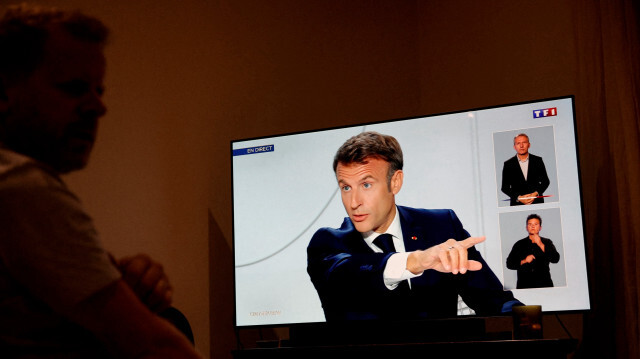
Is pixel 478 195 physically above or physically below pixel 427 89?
below

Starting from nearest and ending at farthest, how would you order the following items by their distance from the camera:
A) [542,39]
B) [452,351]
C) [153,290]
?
1. [153,290]
2. [452,351]
3. [542,39]

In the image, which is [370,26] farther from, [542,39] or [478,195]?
[478,195]

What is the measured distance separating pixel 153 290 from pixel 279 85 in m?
2.79

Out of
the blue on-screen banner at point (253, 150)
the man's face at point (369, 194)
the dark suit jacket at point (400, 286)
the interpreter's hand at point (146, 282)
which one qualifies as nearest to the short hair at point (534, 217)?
the dark suit jacket at point (400, 286)

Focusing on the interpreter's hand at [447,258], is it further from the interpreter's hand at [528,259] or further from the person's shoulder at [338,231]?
the person's shoulder at [338,231]

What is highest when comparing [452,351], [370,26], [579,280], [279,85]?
[370,26]

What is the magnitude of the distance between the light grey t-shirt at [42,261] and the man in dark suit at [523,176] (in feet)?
7.36

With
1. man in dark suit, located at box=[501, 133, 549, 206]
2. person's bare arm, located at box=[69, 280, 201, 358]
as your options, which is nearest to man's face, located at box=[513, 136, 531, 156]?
man in dark suit, located at box=[501, 133, 549, 206]

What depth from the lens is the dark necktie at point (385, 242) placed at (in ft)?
9.59

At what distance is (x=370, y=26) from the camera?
3.96m

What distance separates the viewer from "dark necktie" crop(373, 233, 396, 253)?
2922 mm

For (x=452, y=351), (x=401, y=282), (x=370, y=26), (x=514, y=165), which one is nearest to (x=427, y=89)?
(x=370, y=26)

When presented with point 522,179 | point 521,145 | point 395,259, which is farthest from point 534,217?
point 395,259

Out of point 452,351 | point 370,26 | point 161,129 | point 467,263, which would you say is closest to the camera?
point 452,351
